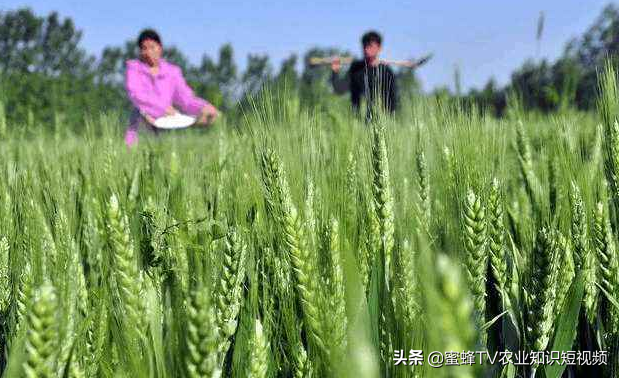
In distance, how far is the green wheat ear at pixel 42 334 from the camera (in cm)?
35

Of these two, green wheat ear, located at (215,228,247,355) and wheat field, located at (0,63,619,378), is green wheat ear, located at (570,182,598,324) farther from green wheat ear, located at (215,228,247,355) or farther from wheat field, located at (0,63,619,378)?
green wheat ear, located at (215,228,247,355)

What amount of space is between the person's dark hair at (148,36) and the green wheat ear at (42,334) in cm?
443

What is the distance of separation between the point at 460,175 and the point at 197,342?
680 millimetres

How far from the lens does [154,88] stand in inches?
180

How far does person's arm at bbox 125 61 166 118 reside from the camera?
433 cm

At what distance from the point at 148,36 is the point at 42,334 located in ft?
14.6

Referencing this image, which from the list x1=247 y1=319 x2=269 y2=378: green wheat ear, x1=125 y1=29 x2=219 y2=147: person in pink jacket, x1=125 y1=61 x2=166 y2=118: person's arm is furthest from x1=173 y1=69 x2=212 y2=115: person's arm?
x1=247 y1=319 x2=269 y2=378: green wheat ear

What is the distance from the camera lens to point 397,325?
0.61m

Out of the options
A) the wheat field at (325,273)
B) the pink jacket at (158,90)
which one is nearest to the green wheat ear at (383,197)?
the wheat field at (325,273)

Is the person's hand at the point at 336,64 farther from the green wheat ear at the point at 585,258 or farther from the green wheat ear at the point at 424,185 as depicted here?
the green wheat ear at the point at 585,258

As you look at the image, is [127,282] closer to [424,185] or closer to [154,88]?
[424,185]

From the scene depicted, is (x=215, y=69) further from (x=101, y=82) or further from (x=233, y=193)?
(x=233, y=193)

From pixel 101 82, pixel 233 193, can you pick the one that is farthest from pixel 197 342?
pixel 101 82

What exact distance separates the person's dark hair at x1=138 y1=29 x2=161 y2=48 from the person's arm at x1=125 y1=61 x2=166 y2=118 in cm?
20
